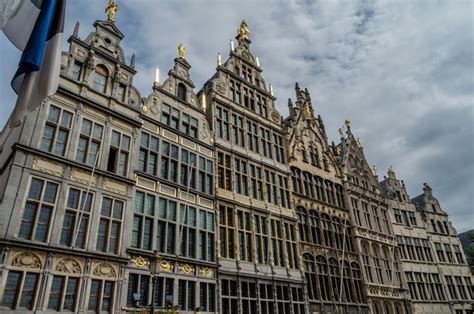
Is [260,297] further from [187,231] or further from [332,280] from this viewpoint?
[332,280]

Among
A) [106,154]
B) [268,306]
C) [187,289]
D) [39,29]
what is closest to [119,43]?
[106,154]

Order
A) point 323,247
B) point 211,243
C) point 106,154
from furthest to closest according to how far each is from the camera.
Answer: point 323,247 → point 211,243 → point 106,154

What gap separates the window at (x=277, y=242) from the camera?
82.0ft

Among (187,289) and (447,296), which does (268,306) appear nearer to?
(187,289)

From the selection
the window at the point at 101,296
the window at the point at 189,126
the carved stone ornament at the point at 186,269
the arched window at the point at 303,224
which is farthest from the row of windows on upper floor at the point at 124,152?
the arched window at the point at 303,224

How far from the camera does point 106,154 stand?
60.4 ft

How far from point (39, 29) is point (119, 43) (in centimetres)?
1636

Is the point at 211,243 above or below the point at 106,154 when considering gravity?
below

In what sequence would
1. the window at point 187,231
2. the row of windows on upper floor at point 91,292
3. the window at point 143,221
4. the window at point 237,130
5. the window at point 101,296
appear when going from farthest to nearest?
1. the window at point 237,130
2. the window at point 187,231
3. the window at point 143,221
4. the window at point 101,296
5. the row of windows on upper floor at point 91,292

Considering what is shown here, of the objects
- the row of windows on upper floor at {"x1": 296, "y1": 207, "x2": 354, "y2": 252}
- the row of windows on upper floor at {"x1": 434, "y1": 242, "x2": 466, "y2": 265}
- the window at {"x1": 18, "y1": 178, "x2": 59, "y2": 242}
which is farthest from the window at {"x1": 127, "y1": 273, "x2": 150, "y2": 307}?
the row of windows on upper floor at {"x1": 434, "y1": 242, "x2": 466, "y2": 265}

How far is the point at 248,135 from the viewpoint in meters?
28.5

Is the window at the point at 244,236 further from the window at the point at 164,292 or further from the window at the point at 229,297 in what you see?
the window at the point at 164,292

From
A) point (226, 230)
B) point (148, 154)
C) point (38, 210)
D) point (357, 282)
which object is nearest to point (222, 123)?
point (148, 154)

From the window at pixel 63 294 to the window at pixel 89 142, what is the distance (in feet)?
17.8
